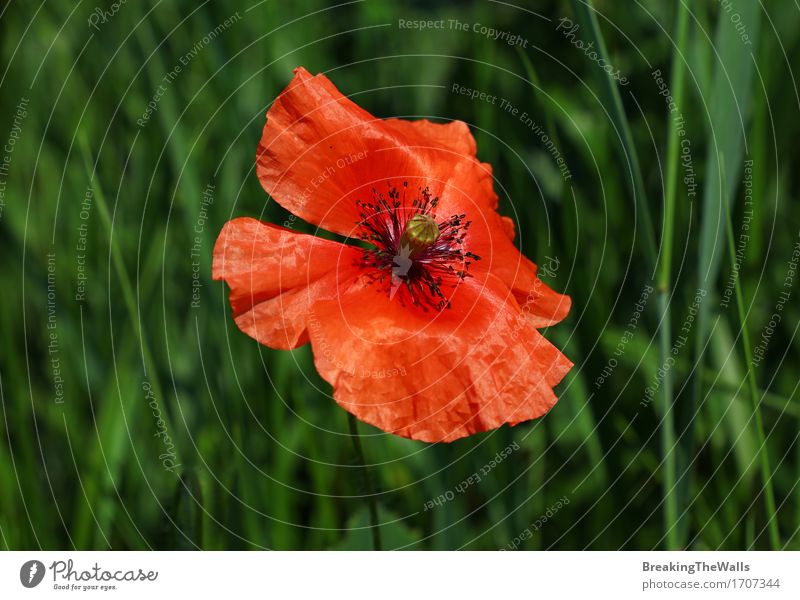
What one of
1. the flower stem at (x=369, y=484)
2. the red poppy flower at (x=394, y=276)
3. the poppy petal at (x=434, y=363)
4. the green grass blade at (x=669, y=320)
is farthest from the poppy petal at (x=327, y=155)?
the green grass blade at (x=669, y=320)

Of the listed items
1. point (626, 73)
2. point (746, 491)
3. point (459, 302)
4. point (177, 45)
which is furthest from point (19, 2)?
point (746, 491)

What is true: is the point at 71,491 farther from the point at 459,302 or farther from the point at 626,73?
the point at 626,73

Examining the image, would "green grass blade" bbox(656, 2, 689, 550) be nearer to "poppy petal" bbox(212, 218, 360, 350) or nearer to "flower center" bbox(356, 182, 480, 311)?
"flower center" bbox(356, 182, 480, 311)
